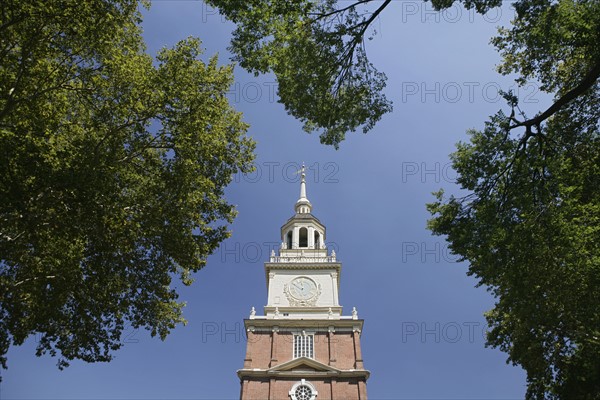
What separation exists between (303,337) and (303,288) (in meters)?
4.77

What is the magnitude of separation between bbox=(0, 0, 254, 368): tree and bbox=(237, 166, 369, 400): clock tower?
60.9 ft

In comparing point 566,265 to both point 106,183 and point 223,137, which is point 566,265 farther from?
point 106,183

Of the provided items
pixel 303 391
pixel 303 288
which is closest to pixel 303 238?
pixel 303 288

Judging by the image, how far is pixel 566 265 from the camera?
1402 centimetres

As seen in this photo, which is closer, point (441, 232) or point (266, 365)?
point (441, 232)

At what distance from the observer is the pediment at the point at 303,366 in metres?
34.7

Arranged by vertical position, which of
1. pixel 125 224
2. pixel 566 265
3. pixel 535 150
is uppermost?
pixel 535 150

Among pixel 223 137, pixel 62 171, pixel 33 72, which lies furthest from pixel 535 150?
pixel 33 72

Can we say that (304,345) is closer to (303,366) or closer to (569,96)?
(303,366)

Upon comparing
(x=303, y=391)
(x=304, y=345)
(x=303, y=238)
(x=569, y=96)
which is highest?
(x=303, y=238)

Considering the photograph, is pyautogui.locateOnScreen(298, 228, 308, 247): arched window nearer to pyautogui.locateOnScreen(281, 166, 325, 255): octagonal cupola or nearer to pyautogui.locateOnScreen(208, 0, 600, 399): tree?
pyautogui.locateOnScreen(281, 166, 325, 255): octagonal cupola

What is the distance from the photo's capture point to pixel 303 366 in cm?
3512

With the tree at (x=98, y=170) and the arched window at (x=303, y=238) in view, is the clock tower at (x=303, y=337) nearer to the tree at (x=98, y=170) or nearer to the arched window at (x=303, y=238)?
the arched window at (x=303, y=238)

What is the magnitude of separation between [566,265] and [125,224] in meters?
13.0
